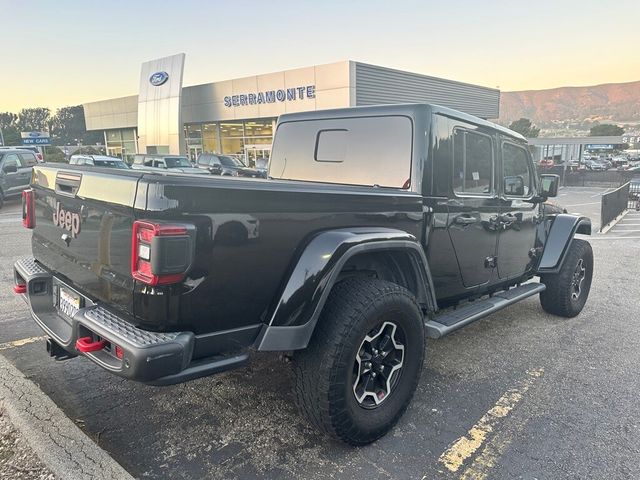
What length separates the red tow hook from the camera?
218 cm

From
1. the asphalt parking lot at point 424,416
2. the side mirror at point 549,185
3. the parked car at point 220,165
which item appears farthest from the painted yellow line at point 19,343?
the parked car at point 220,165

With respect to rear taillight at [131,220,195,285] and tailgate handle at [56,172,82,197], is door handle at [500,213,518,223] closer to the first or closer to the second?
rear taillight at [131,220,195,285]

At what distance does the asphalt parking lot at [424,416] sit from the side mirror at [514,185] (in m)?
1.45

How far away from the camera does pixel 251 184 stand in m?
2.19

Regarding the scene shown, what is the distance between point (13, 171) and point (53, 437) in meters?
14.1

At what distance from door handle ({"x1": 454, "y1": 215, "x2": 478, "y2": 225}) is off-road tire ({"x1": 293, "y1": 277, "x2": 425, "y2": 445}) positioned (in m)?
0.93

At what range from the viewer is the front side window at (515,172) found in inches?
161

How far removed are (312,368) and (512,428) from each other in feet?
4.81

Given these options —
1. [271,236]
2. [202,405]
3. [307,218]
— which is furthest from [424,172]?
[202,405]

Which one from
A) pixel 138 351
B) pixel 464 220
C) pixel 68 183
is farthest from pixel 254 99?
pixel 138 351

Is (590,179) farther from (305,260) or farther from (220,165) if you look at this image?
(305,260)

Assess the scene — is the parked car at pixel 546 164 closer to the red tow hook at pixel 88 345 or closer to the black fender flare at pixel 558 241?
the black fender flare at pixel 558 241

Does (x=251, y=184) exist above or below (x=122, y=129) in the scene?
below

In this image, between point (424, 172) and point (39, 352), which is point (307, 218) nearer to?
point (424, 172)
